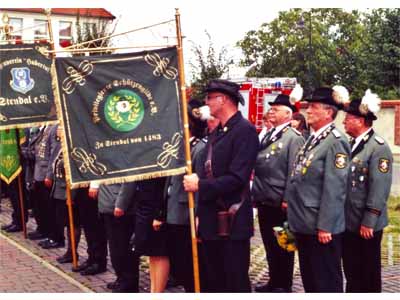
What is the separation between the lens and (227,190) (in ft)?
13.8

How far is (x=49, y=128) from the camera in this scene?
7.73 meters

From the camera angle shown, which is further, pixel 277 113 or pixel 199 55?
pixel 199 55

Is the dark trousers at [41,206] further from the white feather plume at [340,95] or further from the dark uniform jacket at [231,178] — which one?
the white feather plume at [340,95]

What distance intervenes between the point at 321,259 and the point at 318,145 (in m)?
0.82

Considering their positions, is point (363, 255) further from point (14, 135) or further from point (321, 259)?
point (14, 135)

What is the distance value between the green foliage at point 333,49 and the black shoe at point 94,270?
26.0ft

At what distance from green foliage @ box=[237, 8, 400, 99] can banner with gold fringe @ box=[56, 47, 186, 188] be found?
8677 mm

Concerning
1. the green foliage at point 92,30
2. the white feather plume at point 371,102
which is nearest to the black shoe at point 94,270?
the white feather plume at point 371,102

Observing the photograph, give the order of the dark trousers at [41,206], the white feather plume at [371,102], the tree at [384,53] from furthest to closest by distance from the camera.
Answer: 1. the tree at [384,53]
2. the dark trousers at [41,206]
3. the white feather plume at [371,102]

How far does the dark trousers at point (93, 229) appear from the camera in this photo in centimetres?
659

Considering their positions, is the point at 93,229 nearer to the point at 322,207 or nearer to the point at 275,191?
the point at 275,191

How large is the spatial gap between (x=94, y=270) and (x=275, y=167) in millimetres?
2255

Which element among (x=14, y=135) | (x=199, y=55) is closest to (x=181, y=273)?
(x=14, y=135)

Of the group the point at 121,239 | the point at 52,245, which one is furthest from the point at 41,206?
the point at 121,239
